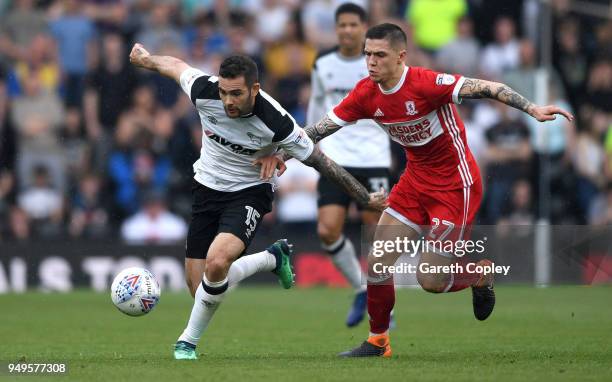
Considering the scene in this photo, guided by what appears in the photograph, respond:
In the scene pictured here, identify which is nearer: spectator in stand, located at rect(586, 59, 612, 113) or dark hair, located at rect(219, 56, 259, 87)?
dark hair, located at rect(219, 56, 259, 87)

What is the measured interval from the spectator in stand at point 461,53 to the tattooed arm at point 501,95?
10101 mm

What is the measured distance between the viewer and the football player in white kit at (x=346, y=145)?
12820 millimetres

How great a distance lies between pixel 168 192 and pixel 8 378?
33.7 ft

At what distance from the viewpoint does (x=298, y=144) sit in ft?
31.5

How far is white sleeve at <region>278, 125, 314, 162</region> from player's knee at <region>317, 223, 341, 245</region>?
3.22m

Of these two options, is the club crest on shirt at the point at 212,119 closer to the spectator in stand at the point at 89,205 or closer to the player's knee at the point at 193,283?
the player's knee at the point at 193,283

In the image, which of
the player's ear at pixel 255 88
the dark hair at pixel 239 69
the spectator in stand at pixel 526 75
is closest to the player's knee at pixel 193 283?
the player's ear at pixel 255 88

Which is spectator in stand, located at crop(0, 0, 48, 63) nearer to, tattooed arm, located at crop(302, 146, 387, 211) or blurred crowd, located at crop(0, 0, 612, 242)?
blurred crowd, located at crop(0, 0, 612, 242)

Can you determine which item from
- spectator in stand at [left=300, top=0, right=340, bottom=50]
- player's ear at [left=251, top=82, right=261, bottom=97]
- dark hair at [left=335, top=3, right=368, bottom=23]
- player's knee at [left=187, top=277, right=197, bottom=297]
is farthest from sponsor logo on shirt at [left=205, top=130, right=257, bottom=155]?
spectator in stand at [left=300, top=0, right=340, bottom=50]

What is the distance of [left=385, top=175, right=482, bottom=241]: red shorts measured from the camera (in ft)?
33.2

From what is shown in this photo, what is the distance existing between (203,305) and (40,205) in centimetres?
974

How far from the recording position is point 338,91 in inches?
512

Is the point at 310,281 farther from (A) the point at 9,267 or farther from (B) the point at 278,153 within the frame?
(B) the point at 278,153

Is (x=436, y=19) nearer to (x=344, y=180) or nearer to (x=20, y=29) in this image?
(x=20, y=29)
